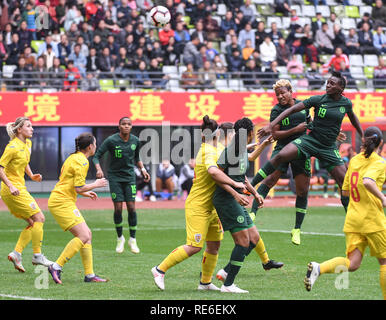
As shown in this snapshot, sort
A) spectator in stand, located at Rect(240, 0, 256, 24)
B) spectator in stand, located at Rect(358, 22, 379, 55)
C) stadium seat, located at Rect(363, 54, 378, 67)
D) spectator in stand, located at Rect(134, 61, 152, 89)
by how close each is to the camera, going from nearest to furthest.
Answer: spectator in stand, located at Rect(134, 61, 152, 89)
spectator in stand, located at Rect(240, 0, 256, 24)
stadium seat, located at Rect(363, 54, 378, 67)
spectator in stand, located at Rect(358, 22, 379, 55)

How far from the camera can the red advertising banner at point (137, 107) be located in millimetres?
26828

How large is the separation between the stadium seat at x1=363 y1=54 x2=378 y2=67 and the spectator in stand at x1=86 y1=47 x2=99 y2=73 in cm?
1157

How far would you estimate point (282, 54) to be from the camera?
30594mm

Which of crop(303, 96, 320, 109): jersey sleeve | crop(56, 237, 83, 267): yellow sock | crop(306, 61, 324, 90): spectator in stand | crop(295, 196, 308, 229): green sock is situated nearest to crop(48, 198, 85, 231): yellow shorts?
crop(56, 237, 83, 267): yellow sock

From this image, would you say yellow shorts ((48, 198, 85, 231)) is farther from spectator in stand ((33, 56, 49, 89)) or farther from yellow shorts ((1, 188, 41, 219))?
spectator in stand ((33, 56, 49, 89))

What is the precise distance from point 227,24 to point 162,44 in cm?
318

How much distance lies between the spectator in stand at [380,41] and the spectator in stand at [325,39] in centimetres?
208

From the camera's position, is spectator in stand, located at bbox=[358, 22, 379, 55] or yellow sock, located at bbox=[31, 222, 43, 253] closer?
yellow sock, located at bbox=[31, 222, 43, 253]

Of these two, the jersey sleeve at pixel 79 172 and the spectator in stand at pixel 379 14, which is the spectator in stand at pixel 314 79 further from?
the jersey sleeve at pixel 79 172

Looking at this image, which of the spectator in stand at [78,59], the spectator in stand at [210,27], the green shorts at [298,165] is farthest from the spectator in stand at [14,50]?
the green shorts at [298,165]

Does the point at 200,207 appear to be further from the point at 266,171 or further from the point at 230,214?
the point at 266,171

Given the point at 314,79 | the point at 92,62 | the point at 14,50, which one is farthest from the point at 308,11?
the point at 14,50

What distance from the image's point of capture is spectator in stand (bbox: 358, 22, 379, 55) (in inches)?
1283
